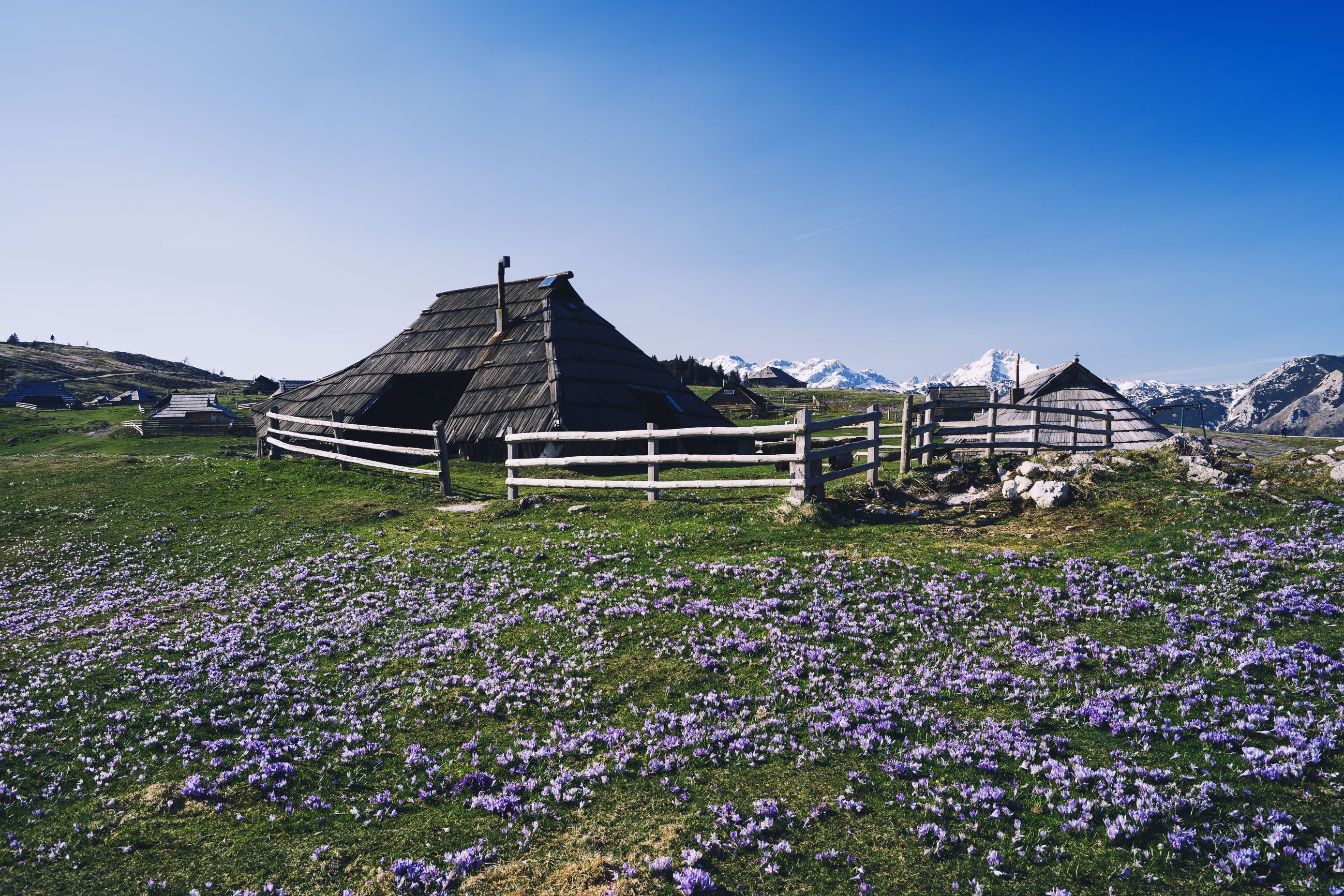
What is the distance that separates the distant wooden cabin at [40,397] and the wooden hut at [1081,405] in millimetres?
121436

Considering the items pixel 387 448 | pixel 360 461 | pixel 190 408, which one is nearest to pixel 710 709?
pixel 387 448

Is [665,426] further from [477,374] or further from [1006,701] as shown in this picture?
[1006,701]

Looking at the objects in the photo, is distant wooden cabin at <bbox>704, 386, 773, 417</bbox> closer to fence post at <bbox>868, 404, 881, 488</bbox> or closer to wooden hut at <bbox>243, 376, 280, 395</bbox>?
fence post at <bbox>868, 404, 881, 488</bbox>

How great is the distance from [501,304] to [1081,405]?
130ft

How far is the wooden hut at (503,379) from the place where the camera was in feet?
93.6

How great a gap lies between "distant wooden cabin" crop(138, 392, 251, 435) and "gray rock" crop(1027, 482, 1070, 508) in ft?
259

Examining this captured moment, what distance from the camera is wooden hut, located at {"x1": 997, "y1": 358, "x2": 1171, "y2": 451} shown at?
41.8 m

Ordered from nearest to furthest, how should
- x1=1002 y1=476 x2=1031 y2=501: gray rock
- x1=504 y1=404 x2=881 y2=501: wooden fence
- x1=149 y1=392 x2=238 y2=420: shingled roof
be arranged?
x1=504 y1=404 x2=881 y2=501: wooden fence, x1=1002 y1=476 x2=1031 y2=501: gray rock, x1=149 y1=392 x2=238 y2=420: shingled roof

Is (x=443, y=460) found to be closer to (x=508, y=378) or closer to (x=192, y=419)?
(x=508, y=378)

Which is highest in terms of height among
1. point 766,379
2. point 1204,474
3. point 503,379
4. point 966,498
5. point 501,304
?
point 766,379

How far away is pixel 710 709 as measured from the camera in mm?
7555

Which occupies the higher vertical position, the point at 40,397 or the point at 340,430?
the point at 40,397

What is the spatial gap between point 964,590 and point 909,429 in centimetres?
1091

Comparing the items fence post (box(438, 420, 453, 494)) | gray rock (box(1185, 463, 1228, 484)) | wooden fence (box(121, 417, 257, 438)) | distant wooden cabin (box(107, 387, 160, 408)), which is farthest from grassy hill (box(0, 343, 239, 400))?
gray rock (box(1185, 463, 1228, 484))
